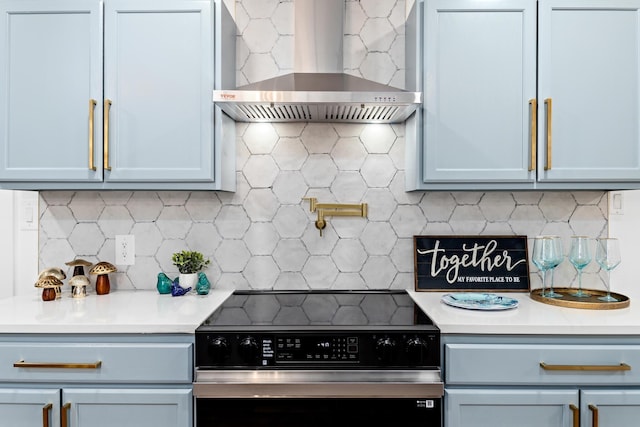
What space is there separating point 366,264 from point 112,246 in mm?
1320

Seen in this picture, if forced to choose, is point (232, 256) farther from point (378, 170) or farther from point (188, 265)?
point (378, 170)

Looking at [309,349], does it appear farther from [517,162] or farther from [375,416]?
[517,162]

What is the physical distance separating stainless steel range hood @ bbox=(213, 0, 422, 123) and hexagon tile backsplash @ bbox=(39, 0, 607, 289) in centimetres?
18

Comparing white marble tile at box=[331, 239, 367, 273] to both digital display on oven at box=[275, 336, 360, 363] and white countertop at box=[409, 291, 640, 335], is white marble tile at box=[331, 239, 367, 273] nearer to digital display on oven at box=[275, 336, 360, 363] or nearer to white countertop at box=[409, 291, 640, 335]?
white countertop at box=[409, 291, 640, 335]

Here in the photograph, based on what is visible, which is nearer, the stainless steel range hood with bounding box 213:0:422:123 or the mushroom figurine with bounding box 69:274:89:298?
the stainless steel range hood with bounding box 213:0:422:123

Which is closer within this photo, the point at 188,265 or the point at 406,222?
the point at 188,265

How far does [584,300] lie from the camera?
1813mm

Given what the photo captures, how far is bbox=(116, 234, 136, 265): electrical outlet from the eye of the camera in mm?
2137

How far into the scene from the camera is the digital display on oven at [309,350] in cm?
148

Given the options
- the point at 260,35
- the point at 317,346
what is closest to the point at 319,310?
the point at 317,346

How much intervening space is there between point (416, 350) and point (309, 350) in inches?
14.8

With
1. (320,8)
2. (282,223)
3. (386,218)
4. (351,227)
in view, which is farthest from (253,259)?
(320,8)

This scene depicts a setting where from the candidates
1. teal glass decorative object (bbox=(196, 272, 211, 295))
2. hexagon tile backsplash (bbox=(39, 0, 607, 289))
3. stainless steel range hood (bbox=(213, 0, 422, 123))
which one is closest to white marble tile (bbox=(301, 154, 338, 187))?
hexagon tile backsplash (bbox=(39, 0, 607, 289))

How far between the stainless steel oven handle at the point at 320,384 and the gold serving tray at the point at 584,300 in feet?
2.33
